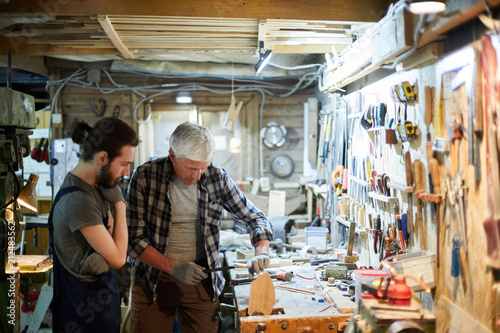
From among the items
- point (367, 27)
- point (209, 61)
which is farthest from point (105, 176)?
point (209, 61)

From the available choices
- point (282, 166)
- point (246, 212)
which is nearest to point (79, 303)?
point (246, 212)

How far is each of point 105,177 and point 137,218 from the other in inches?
20.2

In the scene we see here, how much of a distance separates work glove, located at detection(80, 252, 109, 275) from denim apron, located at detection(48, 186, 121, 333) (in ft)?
0.35

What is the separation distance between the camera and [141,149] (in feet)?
20.4

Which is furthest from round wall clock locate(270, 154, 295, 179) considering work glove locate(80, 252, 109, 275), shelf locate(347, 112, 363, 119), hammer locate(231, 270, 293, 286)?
work glove locate(80, 252, 109, 275)

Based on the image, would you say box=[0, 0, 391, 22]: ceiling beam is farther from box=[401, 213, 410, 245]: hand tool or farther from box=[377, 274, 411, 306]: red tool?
box=[377, 274, 411, 306]: red tool

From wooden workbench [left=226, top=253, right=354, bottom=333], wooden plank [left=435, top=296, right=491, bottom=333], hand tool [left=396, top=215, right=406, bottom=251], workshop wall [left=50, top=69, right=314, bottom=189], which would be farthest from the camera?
workshop wall [left=50, top=69, right=314, bottom=189]

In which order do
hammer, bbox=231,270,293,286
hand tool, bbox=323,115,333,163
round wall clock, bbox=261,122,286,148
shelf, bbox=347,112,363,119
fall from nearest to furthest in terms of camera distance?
hammer, bbox=231,270,293,286 < shelf, bbox=347,112,363,119 < hand tool, bbox=323,115,333,163 < round wall clock, bbox=261,122,286,148

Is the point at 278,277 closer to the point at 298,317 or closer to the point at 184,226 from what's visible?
the point at 298,317

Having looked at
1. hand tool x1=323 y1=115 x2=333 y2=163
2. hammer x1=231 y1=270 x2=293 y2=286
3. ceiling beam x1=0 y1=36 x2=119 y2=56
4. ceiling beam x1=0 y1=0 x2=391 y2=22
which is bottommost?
hammer x1=231 y1=270 x2=293 y2=286

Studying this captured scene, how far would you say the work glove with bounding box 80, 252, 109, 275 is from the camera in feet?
7.53

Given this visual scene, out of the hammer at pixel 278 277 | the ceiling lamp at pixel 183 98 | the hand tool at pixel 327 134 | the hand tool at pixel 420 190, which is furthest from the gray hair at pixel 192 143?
the ceiling lamp at pixel 183 98

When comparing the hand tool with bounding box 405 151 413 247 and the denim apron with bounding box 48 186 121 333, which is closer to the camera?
the denim apron with bounding box 48 186 121 333

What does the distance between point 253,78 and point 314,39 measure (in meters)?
2.75
